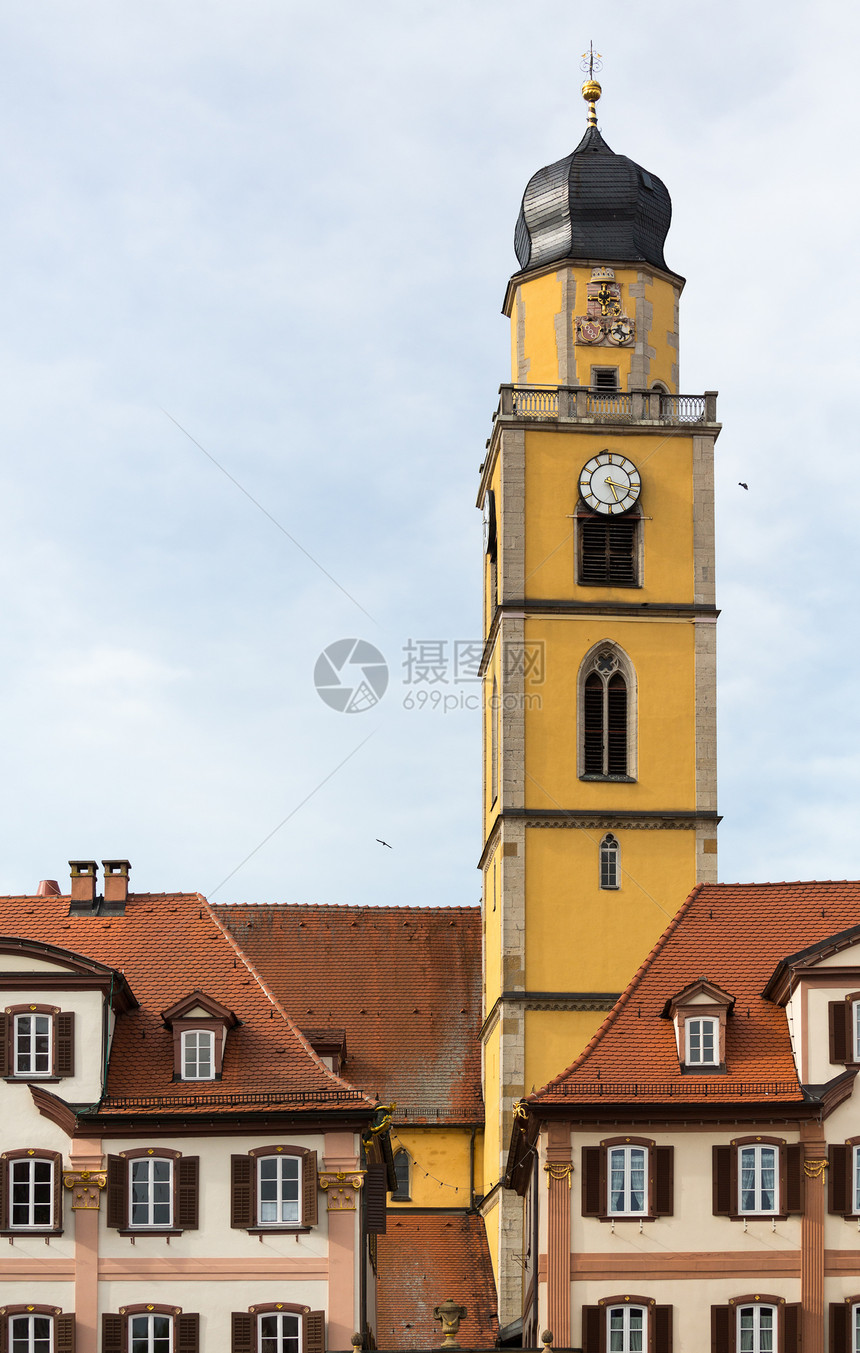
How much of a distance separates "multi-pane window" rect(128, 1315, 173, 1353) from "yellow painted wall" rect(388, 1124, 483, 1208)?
21.7 meters

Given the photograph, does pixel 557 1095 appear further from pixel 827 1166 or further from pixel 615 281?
pixel 615 281

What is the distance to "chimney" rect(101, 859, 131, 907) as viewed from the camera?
57688 mm

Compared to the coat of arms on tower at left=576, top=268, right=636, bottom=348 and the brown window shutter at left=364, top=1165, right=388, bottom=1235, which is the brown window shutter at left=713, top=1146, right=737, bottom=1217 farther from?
the coat of arms on tower at left=576, top=268, right=636, bottom=348

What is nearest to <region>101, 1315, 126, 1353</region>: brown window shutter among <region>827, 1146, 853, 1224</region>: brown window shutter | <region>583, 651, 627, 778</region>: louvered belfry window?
<region>827, 1146, 853, 1224</region>: brown window shutter

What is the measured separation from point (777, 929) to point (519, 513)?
20.5 metres

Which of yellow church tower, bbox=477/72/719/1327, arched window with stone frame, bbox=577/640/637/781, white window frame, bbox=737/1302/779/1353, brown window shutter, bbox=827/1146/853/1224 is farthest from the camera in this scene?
arched window with stone frame, bbox=577/640/637/781

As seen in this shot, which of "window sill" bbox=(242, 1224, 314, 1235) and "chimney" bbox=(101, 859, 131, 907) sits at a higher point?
"chimney" bbox=(101, 859, 131, 907)

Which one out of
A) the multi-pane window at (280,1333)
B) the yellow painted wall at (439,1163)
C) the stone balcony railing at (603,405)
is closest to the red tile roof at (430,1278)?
the yellow painted wall at (439,1163)

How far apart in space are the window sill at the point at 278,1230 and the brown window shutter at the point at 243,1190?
0.12m

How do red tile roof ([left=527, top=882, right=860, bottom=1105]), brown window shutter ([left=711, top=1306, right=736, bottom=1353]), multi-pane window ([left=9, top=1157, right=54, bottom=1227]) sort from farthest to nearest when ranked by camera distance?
red tile roof ([left=527, top=882, right=860, bottom=1105]) → multi-pane window ([left=9, top=1157, right=54, bottom=1227]) → brown window shutter ([left=711, top=1306, right=736, bottom=1353])

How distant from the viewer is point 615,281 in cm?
7550

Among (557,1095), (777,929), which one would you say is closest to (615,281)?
(777,929)

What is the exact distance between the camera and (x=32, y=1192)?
5191cm

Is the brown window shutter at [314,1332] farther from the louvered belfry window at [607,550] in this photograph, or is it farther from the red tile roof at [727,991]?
the louvered belfry window at [607,550]
